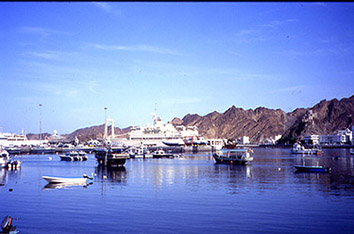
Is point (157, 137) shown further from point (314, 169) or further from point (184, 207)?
point (184, 207)

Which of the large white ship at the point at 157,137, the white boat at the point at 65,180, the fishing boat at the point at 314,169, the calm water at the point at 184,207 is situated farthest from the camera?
the large white ship at the point at 157,137

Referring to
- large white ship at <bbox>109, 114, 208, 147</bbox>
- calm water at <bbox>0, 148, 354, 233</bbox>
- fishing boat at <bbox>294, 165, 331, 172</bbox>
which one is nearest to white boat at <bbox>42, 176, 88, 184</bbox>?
calm water at <bbox>0, 148, 354, 233</bbox>

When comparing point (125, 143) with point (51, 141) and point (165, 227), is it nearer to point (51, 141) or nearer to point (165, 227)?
point (51, 141)

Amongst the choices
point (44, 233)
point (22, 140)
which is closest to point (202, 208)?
point (44, 233)

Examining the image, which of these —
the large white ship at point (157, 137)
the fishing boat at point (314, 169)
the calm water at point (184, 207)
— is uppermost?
the large white ship at point (157, 137)

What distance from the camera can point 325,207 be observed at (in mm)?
24703

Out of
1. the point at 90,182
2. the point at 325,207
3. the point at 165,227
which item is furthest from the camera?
the point at 90,182

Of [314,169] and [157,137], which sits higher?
[157,137]

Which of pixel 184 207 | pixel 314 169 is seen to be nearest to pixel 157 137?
pixel 314 169

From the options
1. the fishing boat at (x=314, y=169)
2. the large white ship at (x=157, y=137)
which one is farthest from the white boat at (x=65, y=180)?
the large white ship at (x=157, y=137)

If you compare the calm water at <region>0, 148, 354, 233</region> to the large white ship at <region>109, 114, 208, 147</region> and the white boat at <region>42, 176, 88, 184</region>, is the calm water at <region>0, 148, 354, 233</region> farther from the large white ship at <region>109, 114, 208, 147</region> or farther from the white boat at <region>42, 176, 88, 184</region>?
the large white ship at <region>109, 114, 208, 147</region>

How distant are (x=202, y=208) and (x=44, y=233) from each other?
9.90 m

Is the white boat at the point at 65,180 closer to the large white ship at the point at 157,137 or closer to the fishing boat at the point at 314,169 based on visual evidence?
the fishing boat at the point at 314,169

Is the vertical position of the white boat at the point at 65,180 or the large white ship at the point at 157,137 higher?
the large white ship at the point at 157,137
